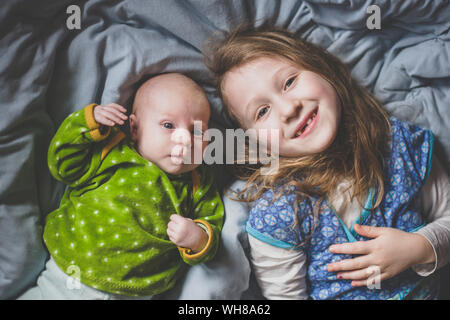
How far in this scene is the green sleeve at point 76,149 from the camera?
25.5 inches

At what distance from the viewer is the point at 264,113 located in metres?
0.73

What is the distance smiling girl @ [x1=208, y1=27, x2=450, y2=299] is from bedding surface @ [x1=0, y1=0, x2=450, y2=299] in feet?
0.21

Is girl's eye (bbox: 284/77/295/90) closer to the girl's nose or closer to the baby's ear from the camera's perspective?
the girl's nose

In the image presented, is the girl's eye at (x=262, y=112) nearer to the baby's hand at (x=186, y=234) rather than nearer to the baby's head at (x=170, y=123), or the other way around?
the baby's head at (x=170, y=123)

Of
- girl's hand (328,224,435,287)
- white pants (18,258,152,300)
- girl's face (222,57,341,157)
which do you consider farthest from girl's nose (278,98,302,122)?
white pants (18,258,152,300)

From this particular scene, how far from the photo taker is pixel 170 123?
0.68m

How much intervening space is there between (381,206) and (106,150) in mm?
547

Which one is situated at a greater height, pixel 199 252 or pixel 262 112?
pixel 262 112

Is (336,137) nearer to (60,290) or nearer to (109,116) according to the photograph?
(109,116)

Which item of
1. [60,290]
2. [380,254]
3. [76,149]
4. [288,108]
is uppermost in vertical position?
[288,108]

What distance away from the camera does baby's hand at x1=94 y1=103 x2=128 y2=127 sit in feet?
2.11

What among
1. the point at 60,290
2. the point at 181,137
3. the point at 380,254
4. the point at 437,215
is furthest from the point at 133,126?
the point at 437,215

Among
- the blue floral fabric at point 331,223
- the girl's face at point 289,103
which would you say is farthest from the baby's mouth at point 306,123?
the blue floral fabric at point 331,223

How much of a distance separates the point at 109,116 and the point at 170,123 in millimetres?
107
